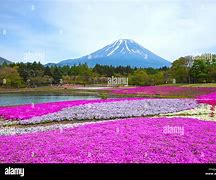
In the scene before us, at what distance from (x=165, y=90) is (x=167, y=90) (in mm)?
229

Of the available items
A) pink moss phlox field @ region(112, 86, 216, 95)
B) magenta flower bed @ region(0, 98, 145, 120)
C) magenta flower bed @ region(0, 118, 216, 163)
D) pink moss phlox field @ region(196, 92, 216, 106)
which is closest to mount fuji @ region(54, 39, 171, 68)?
magenta flower bed @ region(0, 118, 216, 163)

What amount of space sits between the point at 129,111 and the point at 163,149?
11594 mm

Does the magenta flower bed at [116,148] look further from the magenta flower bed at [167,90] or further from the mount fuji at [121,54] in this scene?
the magenta flower bed at [167,90]

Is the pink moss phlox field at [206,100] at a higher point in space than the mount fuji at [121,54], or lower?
lower

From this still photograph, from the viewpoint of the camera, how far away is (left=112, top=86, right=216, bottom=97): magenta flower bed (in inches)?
638

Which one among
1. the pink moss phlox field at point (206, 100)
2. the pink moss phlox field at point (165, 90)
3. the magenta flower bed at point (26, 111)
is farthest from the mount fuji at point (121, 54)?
the pink moss phlox field at point (206, 100)

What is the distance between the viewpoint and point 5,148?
291 inches

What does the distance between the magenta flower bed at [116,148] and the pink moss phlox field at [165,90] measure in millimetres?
6748

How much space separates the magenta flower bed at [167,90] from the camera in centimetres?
1620

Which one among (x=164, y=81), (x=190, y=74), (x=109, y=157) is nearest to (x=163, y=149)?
(x=109, y=157)

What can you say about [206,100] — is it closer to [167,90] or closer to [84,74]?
[167,90]

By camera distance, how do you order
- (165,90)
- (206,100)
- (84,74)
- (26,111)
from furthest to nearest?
(84,74)
(165,90)
(206,100)
(26,111)

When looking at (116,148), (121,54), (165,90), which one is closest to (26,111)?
(165,90)

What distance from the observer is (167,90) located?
67.5 ft
